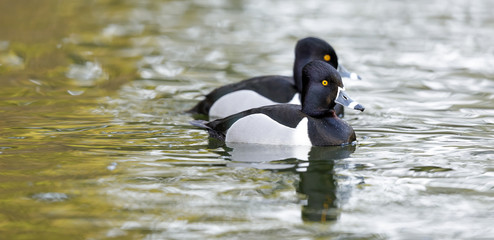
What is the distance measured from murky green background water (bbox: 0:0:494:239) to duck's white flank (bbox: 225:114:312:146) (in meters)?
0.16

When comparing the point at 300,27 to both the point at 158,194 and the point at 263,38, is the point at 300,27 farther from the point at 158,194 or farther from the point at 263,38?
the point at 158,194

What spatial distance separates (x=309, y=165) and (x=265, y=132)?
859mm

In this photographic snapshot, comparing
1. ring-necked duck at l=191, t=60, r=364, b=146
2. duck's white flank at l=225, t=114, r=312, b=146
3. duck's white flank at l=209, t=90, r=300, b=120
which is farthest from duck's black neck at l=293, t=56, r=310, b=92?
duck's white flank at l=225, t=114, r=312, b=146

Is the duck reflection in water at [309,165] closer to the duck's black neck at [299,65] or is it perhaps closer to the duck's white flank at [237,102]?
the duck's white flank at [237,102]

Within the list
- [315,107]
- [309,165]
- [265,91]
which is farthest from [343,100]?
[265,91]

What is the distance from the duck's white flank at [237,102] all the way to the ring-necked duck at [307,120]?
1.16 m

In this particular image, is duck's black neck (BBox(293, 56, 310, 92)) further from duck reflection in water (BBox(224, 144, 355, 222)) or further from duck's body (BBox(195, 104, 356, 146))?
duck reflection in water (BBox(224, 144, 355, 222))

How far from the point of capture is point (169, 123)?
9.43 m

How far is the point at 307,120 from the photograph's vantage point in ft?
27.0

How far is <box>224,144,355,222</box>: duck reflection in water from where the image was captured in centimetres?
627

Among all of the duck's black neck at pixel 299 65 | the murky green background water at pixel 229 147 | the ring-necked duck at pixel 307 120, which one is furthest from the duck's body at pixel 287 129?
the duck's black neck at pixel 299 65

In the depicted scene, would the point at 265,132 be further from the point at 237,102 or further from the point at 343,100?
the point at 237,102

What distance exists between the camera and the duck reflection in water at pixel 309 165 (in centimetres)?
627

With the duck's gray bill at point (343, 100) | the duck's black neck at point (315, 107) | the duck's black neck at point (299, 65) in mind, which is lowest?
the duck's black neck at point (315, 107)
